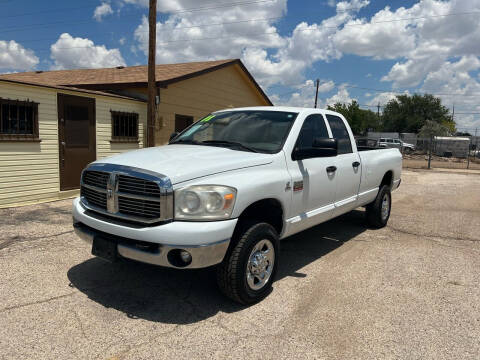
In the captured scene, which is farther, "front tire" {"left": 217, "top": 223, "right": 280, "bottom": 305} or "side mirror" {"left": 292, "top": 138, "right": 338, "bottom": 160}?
"side mirror" {"left": 292, "top": 138, "right": 338, "bottom": 160}

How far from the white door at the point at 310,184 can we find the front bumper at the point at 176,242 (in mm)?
1091

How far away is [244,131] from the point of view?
4.31 metres

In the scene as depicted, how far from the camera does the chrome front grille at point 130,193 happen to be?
3.00 metres

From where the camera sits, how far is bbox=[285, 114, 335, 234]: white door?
3959mm

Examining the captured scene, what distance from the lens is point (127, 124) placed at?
1044 cm

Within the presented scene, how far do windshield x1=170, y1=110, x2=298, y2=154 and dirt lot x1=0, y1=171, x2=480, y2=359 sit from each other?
1506 millimetres

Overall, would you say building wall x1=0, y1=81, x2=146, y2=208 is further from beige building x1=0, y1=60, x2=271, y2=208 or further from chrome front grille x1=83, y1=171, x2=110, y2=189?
chrome front grille x1=83, y1=171, x2=110, y2=189

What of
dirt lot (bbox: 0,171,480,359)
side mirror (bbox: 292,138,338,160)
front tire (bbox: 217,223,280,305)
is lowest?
dirt lot (bbox: 0,171,480,359)

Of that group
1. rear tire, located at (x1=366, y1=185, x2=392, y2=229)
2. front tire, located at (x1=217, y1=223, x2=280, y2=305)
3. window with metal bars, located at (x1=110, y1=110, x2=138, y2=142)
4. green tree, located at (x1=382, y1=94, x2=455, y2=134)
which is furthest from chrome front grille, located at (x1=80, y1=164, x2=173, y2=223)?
green tree, located at (x1=382, y1=94, x2=455, y2=134)

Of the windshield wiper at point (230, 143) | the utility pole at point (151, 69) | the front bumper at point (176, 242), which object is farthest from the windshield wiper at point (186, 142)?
the utility pole at point (151, 69)

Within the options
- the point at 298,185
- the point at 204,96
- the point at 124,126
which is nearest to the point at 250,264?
the point at 298,185

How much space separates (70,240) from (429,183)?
42.9ft

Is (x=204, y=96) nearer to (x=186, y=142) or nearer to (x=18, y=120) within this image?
(x=18, y=120)

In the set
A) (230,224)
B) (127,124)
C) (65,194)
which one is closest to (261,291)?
(230,224)
